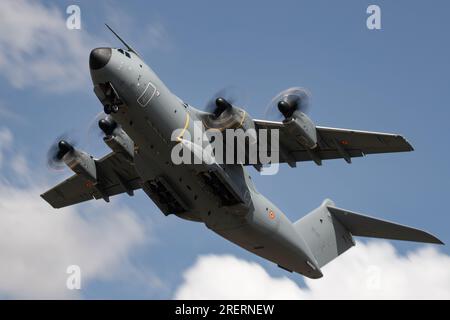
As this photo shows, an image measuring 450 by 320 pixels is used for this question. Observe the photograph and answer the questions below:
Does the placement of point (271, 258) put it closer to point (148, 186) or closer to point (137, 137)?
point (148, 186)

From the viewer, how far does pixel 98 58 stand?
1677cm

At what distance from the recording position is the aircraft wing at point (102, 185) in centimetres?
2217

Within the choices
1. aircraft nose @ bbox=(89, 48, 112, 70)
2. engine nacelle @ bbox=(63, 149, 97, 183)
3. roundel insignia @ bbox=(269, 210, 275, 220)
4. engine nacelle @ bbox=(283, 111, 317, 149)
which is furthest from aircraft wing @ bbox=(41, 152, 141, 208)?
engine nacelle @ bbox=(283, 111, 317, 149)

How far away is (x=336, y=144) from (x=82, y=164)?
22.6 feet

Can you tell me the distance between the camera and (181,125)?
1795cm

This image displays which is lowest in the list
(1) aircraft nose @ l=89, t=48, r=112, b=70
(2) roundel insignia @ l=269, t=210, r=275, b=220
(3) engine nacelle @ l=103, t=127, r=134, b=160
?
(2) roundel insignia @ l=269, t=210, r=275, b=220

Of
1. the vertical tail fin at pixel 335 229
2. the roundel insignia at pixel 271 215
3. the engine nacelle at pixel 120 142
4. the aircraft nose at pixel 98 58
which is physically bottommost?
the vertical tail fin at pixel 335 229

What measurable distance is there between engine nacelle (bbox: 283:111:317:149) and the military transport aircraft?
0.08 feet

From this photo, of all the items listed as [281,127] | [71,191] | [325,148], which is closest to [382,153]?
[325,148]

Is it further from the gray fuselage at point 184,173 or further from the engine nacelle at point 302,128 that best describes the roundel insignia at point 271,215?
the engine nacelle at point 302,128

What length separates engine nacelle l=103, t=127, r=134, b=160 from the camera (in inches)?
785

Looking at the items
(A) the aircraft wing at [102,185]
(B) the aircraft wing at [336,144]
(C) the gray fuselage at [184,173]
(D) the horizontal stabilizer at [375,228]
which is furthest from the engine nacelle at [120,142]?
(D) the horizontal stabilizer at [375,228]

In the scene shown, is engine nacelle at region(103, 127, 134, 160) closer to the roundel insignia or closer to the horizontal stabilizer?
the roundel insignia

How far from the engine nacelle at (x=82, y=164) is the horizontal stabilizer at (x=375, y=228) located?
268 inches
